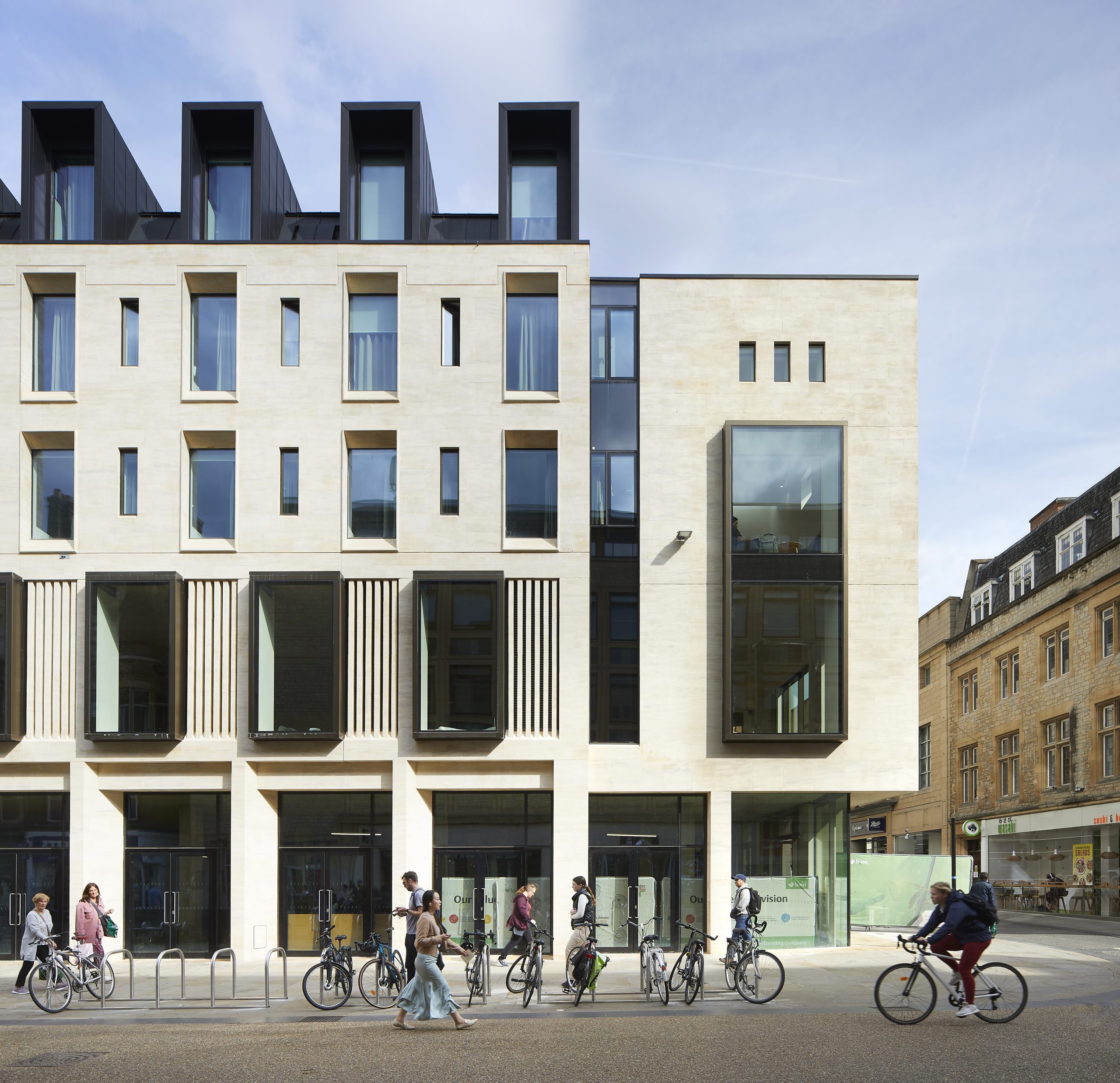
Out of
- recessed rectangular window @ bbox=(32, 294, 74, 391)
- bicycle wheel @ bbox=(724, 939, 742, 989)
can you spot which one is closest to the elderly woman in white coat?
bicycle wheel @ bbox=(724, 939, 742, 989)

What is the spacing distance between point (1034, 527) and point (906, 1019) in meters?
49.0

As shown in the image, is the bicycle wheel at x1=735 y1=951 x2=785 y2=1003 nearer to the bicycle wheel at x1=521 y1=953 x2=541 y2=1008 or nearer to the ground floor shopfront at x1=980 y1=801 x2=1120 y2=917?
the bicycle wheel at x1=521 y1=953 x2=541 y2=1008

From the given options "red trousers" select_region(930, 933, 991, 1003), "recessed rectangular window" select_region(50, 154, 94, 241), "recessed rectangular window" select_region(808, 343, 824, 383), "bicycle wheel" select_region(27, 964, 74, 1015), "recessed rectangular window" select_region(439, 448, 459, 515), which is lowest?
"bicycle wheel" select_region(27, 964, 74, 1015)

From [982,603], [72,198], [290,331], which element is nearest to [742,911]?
[290,331]

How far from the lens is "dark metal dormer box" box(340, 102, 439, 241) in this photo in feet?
87.2

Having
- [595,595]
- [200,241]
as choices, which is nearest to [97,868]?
[595,595]

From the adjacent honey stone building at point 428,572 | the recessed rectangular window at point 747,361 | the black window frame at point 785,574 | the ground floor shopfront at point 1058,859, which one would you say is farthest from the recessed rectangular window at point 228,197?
the ground floor shopfront at point 1058,859

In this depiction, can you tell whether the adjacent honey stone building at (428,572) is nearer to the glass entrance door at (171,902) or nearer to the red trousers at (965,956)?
the glass entrance door at (171,902)

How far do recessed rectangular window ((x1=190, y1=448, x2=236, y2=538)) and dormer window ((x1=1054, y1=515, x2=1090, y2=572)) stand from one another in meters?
33.8

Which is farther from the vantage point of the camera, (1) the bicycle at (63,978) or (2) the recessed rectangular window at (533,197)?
(2) the recessed rectangular window at (533,197)

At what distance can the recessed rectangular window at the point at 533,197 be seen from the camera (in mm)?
27125

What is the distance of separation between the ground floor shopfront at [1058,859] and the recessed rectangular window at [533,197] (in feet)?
93.0

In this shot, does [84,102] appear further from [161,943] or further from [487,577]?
[161,943]

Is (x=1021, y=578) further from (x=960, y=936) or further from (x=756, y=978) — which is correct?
(x=960, y=936)
